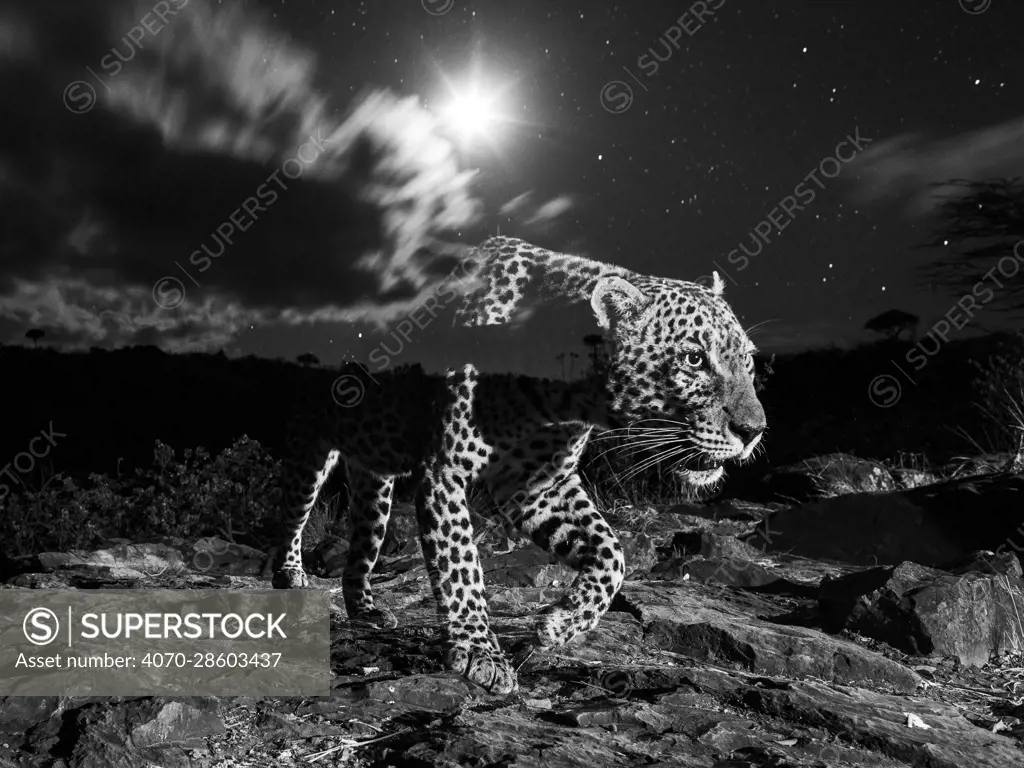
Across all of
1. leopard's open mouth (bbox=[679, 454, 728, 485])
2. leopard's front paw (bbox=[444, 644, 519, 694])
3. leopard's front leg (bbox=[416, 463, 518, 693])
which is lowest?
leopard's front paw (bbox=[444, 644, 519, 694])

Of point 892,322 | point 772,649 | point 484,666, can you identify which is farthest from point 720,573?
point 892,322

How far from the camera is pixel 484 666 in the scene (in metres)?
4.16

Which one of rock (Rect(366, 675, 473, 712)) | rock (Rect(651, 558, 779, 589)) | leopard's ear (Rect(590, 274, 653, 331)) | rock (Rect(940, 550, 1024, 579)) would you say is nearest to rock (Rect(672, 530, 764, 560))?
rock (Rect(651, 558, 779, 589))

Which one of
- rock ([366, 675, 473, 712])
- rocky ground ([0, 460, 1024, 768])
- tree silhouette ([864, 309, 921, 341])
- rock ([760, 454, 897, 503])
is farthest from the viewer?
tree silhouette ([864, 309, 921, 341])

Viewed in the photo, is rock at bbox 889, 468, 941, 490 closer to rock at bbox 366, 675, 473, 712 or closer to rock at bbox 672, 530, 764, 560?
rock at bbox 672, 530, 764, 560

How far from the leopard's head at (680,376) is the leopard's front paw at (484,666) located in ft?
3.90

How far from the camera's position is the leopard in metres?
4.48

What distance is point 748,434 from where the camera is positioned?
15.1ft

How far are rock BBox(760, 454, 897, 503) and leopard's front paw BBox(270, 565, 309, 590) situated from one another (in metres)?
6.59

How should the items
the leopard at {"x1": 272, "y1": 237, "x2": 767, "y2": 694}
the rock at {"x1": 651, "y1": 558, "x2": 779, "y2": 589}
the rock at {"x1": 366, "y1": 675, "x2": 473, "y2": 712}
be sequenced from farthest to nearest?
the rock at {"x1": 651, "y1": 558, "x2": 779, "y2": 589} < the leopard at {"x1": 272, "y1": 237, "x2": 767, "y2": 694} < the rock at {"x1": 366, "y1": 675, "x2": 473, "y2": 712}

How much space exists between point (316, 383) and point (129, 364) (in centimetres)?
1639

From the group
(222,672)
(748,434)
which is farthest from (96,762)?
(748,434)

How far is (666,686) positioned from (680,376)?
146cm

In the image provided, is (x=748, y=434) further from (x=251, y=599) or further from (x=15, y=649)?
(x=15, y=649)
